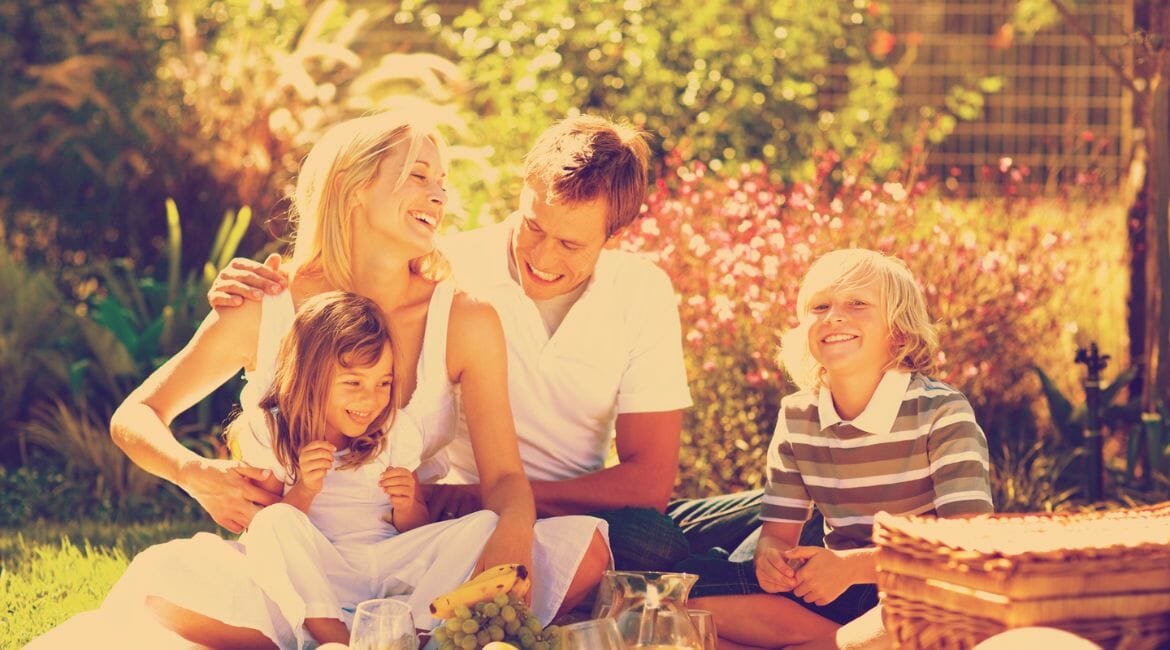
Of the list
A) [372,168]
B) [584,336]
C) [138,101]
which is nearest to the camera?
[372,168]

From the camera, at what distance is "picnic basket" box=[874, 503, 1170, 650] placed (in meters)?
2.51

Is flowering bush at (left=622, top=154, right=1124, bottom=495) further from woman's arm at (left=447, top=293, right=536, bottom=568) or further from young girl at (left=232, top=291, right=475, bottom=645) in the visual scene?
young girl at (left=232, top=291, right=475, bottom=645)

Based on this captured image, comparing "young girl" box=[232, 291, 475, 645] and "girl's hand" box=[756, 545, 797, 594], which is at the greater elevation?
"young girl" box=[232, 291, 475, 645]

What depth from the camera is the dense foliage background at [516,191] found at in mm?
5133

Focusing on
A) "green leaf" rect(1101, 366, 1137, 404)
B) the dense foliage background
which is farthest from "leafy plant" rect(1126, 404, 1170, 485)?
"green leaf" rect(1101, 366, 1137, 404)

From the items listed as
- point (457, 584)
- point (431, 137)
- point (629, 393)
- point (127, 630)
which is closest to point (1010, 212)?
point (629, 393)

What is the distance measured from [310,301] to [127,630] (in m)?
0.85

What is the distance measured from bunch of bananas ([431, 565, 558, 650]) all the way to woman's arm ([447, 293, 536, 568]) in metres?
0.36

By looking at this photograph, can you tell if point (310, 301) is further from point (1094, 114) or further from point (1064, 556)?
point (1094, 114)

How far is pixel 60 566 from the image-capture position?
4.32m

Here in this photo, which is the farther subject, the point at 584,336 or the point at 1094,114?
the point at 1094,114

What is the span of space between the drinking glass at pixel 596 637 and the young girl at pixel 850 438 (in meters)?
0.48

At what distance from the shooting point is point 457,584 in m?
3.29

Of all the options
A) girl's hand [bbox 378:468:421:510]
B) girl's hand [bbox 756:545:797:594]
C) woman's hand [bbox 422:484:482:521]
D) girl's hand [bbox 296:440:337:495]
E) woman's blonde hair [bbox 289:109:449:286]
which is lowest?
girl's hand [bbox 756:545:797:594]
